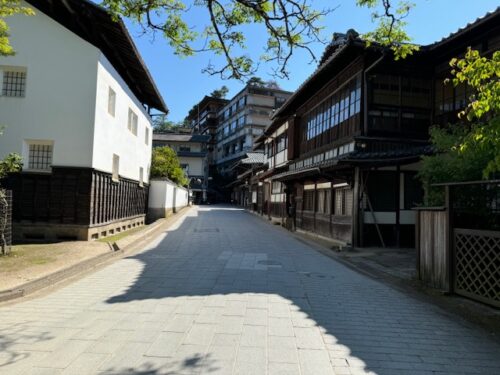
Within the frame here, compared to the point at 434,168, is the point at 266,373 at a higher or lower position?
lower

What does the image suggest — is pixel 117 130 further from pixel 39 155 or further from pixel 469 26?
pixel 469 26

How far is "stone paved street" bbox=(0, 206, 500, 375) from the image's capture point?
4320mm

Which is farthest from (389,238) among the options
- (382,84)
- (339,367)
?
(339,367)

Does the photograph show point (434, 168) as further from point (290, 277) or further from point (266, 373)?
point (266, 373)

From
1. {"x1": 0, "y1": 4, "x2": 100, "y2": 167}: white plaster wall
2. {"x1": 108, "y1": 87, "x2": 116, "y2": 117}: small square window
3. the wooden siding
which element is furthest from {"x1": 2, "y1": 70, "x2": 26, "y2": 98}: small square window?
the wooden siding

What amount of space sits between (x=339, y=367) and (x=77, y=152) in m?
12.5

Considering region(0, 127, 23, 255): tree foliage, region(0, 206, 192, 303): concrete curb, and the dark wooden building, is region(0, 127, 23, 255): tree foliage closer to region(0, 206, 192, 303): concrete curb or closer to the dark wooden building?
region(0, 206, 192, 303): concrete curb

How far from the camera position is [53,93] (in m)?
14.2

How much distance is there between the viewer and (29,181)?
14.0 m

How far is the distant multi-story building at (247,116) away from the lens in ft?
215

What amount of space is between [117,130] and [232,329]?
45.9 ft

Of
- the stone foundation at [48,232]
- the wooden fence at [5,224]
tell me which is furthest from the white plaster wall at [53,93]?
the wooden fence at [5,224]

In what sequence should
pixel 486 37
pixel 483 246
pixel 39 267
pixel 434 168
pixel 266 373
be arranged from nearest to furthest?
pixel 266 373, pixel 483 246, pixel 434 168, pixel 39 267, pixel 486 37

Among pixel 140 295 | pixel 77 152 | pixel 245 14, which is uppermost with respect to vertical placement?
pixel 245 14
